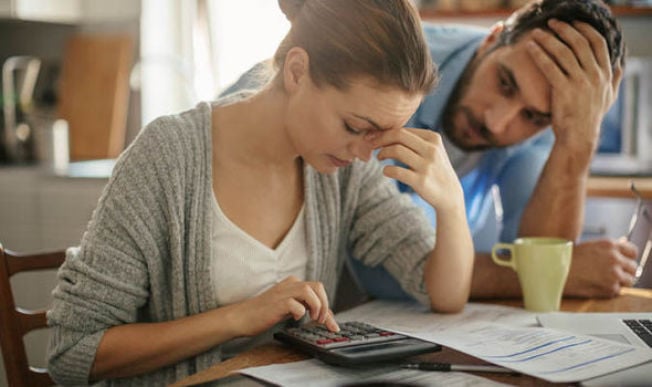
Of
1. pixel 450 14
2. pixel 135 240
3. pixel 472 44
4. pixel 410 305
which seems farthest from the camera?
pixel 450 14

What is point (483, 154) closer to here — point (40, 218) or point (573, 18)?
point (573, 18)

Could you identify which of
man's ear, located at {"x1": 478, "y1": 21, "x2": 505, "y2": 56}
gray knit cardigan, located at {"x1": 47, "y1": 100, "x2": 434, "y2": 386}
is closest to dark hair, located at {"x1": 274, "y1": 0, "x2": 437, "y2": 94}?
gray knit cardigan, located at {"x1": 47, "y1": 100, "x2": 434, "y2": 386}

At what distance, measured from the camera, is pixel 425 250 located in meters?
1.33

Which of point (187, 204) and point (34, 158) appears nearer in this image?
point (187, 204)

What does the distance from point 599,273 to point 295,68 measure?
0.65m

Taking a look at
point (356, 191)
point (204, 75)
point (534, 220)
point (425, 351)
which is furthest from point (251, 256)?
point (204, 75)

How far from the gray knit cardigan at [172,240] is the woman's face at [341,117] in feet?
0.47

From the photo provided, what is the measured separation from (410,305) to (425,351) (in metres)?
0.37

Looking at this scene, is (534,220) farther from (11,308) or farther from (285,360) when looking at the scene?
(11,308)

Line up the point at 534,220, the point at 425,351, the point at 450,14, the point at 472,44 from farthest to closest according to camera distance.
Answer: the point at 450,14
the point at 472,44
the point at 534,220
the point at 425,351

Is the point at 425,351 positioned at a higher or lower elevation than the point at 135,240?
lower

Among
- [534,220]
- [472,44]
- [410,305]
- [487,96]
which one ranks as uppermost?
[472,44]

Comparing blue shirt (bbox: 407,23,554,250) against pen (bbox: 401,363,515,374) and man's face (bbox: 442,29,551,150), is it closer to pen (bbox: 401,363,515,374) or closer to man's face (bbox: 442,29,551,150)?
man's face (bbox: 442,29,551,150)

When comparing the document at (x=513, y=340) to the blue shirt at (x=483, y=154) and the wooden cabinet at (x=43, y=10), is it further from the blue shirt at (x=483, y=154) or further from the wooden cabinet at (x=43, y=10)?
the wooden cabinet at (x=43, y=10)
